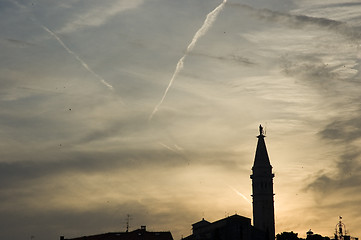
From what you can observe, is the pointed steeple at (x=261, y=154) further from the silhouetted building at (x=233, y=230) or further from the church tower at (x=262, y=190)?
the silhouetted building at (x=233, y=230)

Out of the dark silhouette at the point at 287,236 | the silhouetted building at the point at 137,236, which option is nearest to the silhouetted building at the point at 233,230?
the silhouetted building at the point at 137,236

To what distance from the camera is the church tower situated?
181 meters

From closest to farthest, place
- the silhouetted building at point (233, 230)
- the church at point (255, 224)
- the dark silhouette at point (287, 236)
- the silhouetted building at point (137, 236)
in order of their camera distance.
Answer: the silhouetted building at point (137, 236)
the church at point (255, 224)
the silhouetted building at point (233, 230)
the dark silhouette at point (287, 236)

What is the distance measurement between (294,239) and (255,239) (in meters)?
30.8

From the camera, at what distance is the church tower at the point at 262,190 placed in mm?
181250

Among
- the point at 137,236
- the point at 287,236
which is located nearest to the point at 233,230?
the point at 137,236

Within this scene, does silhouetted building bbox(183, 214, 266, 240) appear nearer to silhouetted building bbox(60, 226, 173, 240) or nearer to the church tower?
silhouetted building bbox(60, 226, 173, 240)

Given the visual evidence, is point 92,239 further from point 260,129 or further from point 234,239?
point 260,129

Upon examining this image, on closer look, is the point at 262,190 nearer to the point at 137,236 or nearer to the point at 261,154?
the point at 261,154

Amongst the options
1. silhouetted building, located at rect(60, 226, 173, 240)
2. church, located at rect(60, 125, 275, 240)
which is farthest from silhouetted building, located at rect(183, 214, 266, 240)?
silhouetted building, located at rect(60, 226, 173, 240)

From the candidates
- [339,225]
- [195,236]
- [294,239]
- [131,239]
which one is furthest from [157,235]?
[339,225]

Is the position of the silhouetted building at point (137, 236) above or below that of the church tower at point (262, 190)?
below

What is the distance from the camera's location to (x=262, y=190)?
601 feet

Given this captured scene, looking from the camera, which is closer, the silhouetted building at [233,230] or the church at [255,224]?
the church at [255,224]
